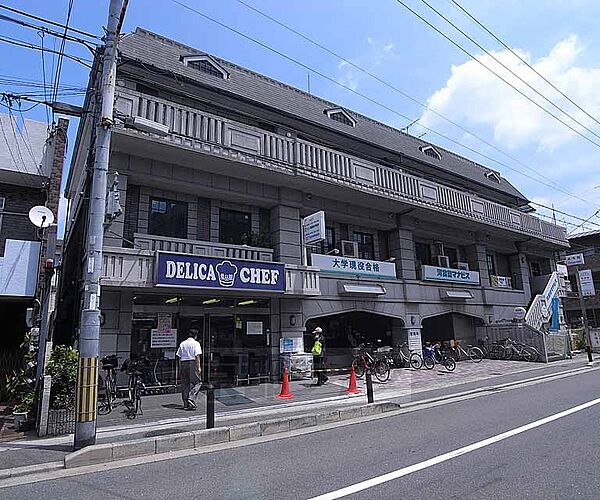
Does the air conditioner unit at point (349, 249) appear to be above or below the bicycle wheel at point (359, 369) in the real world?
above

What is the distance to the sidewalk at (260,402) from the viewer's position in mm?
7762

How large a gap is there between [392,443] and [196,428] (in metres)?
3.72

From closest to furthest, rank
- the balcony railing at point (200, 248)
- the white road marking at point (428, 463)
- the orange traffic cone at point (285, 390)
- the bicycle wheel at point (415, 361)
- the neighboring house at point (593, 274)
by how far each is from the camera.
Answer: the white road marking at point (428, 463) → the orange traffic cone at point (285, 390) → the balcony railing at point (200, 248) → the bicycle wheel at point (415, 361) → the neighboring house at point (593, 274)

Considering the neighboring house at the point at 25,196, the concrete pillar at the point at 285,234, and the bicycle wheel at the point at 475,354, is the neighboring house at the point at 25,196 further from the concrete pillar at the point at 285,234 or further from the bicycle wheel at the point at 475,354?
the bicycle wheel at the point at 475,354

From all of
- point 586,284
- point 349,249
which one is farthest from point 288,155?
point 586,284

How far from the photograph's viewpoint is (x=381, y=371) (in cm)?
1556

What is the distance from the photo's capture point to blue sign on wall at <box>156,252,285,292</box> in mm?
12398

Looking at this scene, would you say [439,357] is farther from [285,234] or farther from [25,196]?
[25,196]

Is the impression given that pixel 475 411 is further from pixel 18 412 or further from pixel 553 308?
pixel 553 308

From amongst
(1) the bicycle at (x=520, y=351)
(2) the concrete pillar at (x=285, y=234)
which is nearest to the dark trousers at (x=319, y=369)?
(2) the concrete pillar at (x=285, y=234)

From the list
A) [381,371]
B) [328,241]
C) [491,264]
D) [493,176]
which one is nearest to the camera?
[381,371]

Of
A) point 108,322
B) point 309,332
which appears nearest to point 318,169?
point 309,332

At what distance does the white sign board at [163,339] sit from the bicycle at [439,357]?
36.5 feet

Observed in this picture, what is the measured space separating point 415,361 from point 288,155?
33.9 ft
